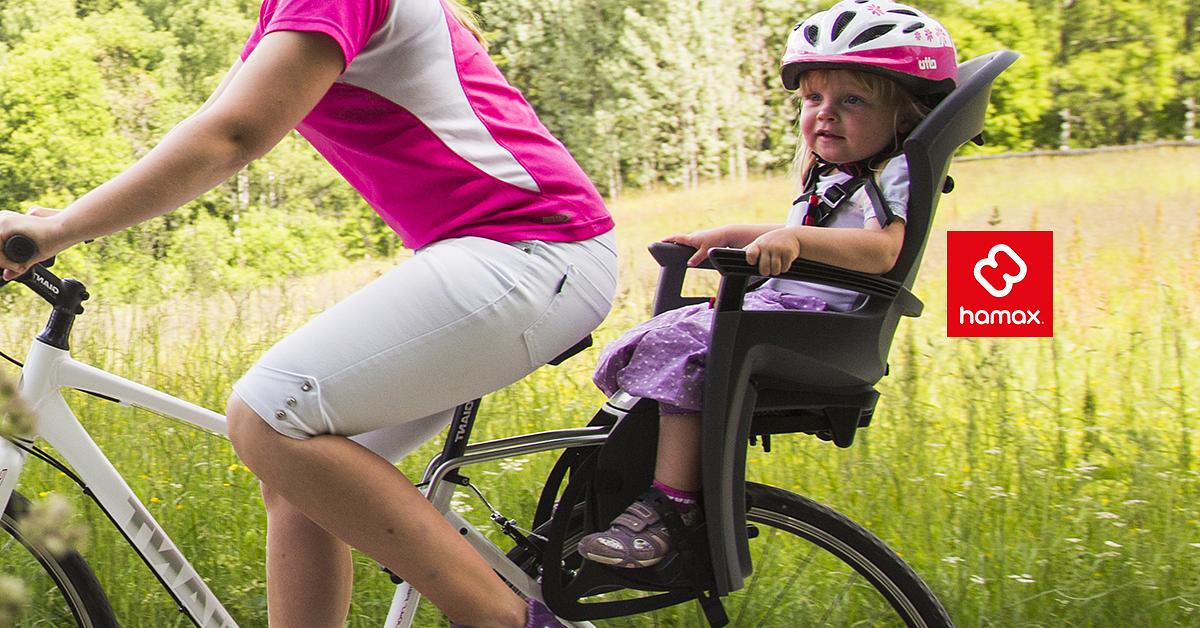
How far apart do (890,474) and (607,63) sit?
6.85 meters

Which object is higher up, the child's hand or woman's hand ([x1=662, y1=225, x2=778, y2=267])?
the child's hand

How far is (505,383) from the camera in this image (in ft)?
6.38

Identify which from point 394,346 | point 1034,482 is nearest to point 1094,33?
point 1034,482

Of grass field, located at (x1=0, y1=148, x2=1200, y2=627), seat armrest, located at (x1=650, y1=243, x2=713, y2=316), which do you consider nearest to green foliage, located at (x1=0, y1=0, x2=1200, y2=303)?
grass field, located at (x1=0, y1=148, x2=1200, y2=627)

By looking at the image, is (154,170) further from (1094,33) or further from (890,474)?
(1094,33)

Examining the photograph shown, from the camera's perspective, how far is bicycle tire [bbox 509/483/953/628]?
2.22 m

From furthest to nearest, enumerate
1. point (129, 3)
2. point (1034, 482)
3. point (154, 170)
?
point (129, 3) < point (1034, 482) < point (154, 170)

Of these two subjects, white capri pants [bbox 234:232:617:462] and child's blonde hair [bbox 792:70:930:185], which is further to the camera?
child's blonde hair [bbox 792:70:930:185]

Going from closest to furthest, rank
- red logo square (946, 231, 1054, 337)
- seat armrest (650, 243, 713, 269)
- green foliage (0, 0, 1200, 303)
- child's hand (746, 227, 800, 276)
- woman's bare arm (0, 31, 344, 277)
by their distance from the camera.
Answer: woman's bare arm (0, 31, 344, 277) < child's hand (746, 227, 800, 276) < seat armrest (650, 243, 713, 269) < red logo square (946, 231, 1054, 337) < green foliage (0, 0, 1200, 303)

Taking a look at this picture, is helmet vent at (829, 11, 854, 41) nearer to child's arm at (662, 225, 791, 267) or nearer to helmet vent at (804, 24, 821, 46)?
helmet vent at (804, 24, 821, 46)

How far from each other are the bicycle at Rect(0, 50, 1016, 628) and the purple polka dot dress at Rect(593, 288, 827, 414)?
5 cm

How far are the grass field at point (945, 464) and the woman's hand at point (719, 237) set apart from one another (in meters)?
0.99

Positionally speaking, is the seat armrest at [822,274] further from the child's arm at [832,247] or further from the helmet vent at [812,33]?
the helmet vent at [812,33]

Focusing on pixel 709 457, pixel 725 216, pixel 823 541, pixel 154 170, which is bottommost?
pixel 725 216
